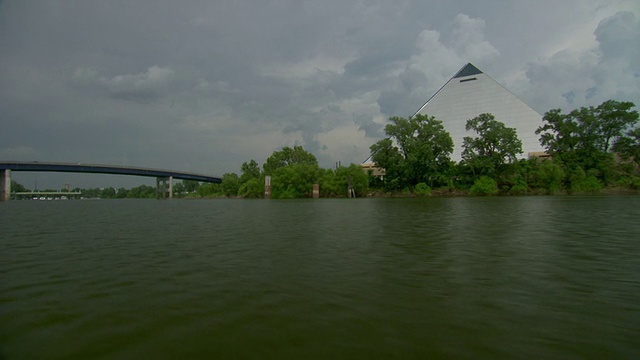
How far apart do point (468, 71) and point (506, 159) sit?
93075mm

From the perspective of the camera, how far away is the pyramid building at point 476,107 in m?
139

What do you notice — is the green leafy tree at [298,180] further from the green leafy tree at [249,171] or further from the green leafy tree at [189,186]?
the green leafy tree at [189,186]

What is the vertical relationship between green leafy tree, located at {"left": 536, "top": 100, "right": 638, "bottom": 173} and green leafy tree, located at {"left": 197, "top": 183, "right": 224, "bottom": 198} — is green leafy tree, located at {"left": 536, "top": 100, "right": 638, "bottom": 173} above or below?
above

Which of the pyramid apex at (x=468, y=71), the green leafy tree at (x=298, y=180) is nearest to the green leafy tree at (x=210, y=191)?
the green leafy tree at (x=298, y=180)

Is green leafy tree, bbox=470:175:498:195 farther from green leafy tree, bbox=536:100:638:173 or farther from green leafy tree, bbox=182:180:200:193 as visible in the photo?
green leafy tree, bbox=182:180:200:193

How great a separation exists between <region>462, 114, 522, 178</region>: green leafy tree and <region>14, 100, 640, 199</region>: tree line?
0.62 feet

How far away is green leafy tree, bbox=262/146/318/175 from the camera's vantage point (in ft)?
379

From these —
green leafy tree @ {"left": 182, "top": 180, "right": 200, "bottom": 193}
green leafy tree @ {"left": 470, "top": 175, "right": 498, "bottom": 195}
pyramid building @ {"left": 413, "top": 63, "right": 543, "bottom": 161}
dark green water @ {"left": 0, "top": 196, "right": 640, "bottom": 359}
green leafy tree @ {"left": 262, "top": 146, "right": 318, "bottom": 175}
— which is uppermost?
pyramid building @ {"left": 413, "top": 63, "right": 543, "bottom": 161}

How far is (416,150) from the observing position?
73.7 metres

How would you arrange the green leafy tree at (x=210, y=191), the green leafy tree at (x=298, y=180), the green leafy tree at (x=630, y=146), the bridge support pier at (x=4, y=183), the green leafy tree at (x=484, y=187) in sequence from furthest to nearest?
the green leafy tree at (x=210, y=191) < the green leafy tree at (x=298, y=180) < the bridge support pier at (x=4, y=183) < the green leafy tree at (x=484, y=187) < the green leafy tree at (x=630, y=146)

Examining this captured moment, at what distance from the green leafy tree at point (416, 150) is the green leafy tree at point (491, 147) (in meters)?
5.18

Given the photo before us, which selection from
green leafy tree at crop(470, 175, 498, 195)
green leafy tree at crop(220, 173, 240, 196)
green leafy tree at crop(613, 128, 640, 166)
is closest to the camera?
green leafy tree at crop(613, 128, 640, 166)

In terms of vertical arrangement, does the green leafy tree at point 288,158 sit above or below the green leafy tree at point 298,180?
above

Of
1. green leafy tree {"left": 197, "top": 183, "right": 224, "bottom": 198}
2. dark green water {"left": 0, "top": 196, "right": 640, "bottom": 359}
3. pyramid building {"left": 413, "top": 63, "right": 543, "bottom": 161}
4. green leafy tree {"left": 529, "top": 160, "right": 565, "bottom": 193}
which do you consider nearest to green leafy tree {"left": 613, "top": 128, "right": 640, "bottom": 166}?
green leafy tree {"left": 529, "top": 160, "right": 565, "bottom": 193}
